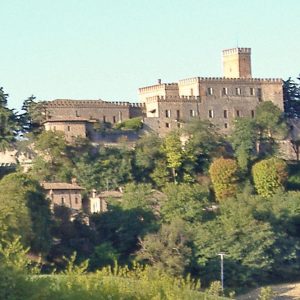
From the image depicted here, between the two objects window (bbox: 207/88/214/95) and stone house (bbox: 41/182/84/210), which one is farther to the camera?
window (bbox: 207/88/214/95)

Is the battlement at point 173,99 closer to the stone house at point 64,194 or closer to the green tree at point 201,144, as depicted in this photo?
the green tree at point 201,144

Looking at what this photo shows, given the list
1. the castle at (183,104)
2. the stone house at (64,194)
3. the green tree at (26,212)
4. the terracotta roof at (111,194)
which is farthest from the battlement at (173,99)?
the green tree at (26,212)

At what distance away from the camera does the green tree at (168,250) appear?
212ft

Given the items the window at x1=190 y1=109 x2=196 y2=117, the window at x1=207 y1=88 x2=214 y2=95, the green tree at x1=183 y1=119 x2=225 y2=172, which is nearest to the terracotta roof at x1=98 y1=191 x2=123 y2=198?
the green tree at x1=183 y1=119 x2=225 y2=172

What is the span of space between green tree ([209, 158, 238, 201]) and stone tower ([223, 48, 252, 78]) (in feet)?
42.8

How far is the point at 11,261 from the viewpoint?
4575 centimetres

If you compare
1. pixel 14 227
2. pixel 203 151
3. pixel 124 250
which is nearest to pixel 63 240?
pixel 124 250

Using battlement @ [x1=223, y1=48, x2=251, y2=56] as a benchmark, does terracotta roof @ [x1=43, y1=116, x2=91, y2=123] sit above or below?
below

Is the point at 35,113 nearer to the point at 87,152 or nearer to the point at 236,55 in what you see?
the point at 87,152

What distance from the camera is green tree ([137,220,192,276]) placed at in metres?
64.6

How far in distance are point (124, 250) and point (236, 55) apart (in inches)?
882

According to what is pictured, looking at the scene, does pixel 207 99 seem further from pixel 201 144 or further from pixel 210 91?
pixel 201 144

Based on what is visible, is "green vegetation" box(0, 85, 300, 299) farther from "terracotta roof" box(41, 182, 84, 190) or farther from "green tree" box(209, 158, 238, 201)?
"terracotta roof" box(41, 182, 84, 190)

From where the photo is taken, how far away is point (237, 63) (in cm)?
8875
